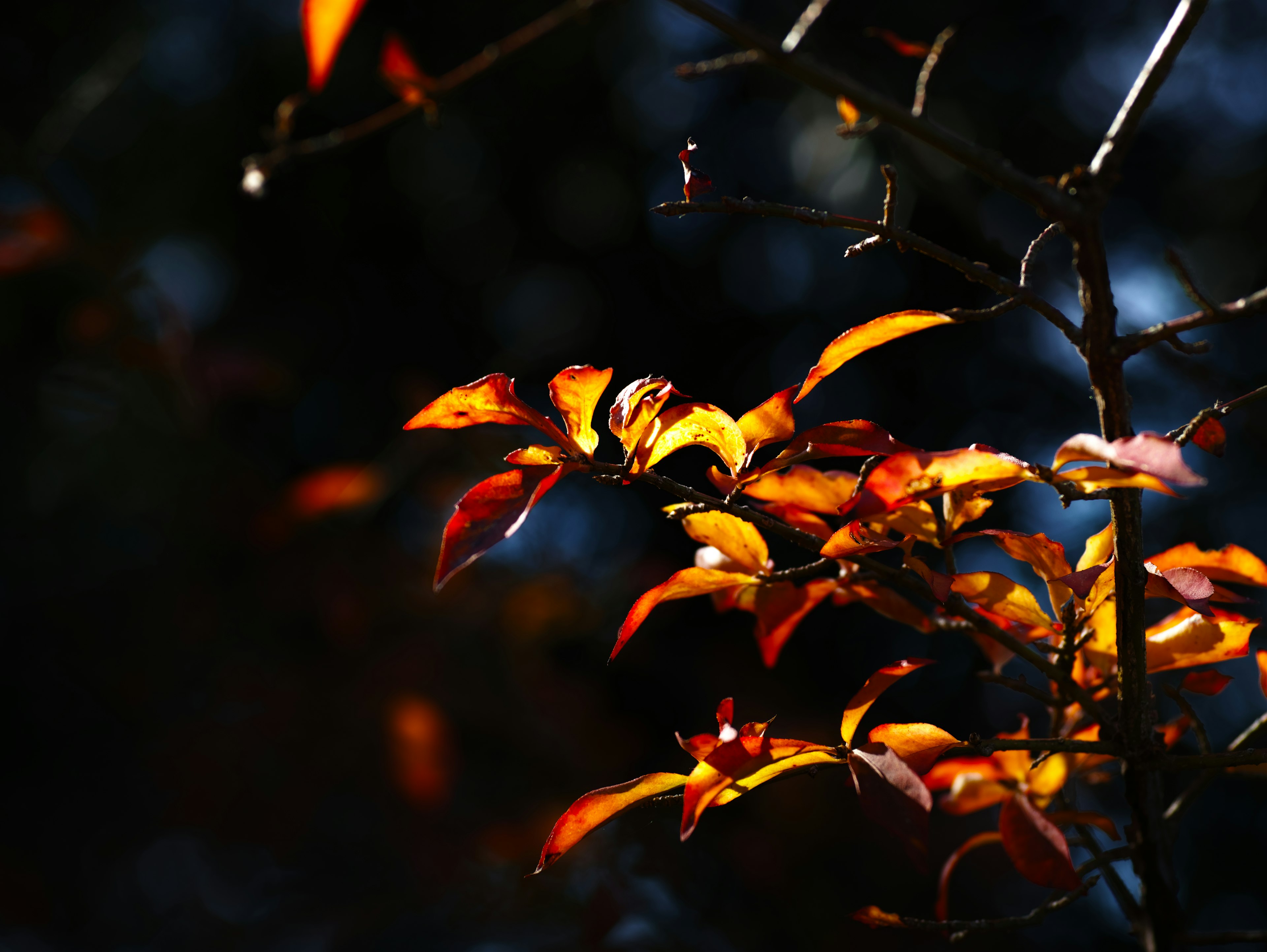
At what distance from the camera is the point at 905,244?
0.94ft

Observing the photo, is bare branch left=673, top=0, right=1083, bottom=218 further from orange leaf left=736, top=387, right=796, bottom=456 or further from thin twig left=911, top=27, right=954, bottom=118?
orange leaf left=736, top=387, right=796, bottom=456

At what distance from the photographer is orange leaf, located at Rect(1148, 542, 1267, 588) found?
0.37 m

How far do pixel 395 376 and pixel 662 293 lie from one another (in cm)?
57

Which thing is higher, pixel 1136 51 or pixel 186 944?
pixel 1136 51

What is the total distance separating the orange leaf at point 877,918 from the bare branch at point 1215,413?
0.88 feet

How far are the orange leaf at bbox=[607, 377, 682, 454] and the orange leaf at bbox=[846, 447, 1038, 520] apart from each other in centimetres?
12

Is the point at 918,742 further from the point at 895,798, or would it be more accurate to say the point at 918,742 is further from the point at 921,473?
the point at 921,473

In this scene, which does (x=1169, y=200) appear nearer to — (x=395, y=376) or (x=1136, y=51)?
(x=1136, y=51)

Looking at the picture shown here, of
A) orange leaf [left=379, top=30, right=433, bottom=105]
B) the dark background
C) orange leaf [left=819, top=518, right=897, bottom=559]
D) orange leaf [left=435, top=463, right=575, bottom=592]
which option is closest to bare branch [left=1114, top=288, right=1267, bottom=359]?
orange leaf [left=819, top=518, right=897, bottom=559]

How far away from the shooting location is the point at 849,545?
33 centimetres

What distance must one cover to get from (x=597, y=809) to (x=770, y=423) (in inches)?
8.0

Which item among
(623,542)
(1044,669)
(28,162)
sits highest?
(28,162)

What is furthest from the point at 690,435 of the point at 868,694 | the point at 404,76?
the point at 404,76

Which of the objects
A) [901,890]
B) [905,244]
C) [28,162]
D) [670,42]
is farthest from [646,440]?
[670,42]
